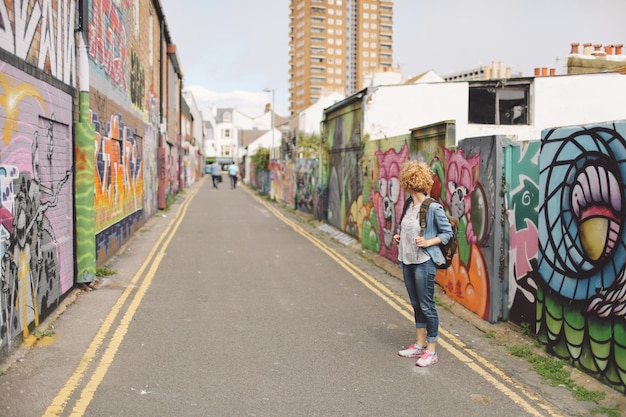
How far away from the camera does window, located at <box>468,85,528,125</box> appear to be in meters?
16.5

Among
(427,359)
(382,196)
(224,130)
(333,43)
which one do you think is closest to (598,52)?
(382,196)

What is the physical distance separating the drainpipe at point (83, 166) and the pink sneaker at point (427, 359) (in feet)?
18.1

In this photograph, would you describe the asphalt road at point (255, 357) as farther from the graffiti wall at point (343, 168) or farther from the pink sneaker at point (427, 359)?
the graffiti wall at point (343, 168)

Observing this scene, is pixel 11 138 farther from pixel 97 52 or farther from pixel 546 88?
pixel 546 88

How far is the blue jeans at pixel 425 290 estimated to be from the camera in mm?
5836

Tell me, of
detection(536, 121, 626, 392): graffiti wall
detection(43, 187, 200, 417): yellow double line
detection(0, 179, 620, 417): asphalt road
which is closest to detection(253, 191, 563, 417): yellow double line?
detection(0, 179, 620, 417): asphalt road

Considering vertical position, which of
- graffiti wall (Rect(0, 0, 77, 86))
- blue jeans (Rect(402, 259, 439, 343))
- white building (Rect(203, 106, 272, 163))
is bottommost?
blue jeans (Rect(402, 259, 439, 343))

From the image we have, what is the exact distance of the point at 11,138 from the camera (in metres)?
5.84

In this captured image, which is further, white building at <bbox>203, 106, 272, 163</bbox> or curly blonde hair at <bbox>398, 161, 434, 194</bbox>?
white building at <bbox>203, 106, 272, 163</bbox>

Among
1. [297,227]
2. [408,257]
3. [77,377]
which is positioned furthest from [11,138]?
[297,227]

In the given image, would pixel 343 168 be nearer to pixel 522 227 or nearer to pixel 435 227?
pixel 522 227

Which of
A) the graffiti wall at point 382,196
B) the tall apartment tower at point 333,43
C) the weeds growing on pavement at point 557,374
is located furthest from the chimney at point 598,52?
the tall apartment tower at point 333,43

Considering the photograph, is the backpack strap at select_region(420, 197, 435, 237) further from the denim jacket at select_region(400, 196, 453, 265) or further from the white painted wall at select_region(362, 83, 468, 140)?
the white painted wall at select_region(362, 83, 468, 140)

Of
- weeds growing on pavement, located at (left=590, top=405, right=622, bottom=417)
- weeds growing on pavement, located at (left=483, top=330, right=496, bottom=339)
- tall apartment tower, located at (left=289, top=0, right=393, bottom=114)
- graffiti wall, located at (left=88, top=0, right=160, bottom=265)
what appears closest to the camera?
weeds growing on pavement, located at (left=590, top=405, right=622, bottom=417)
